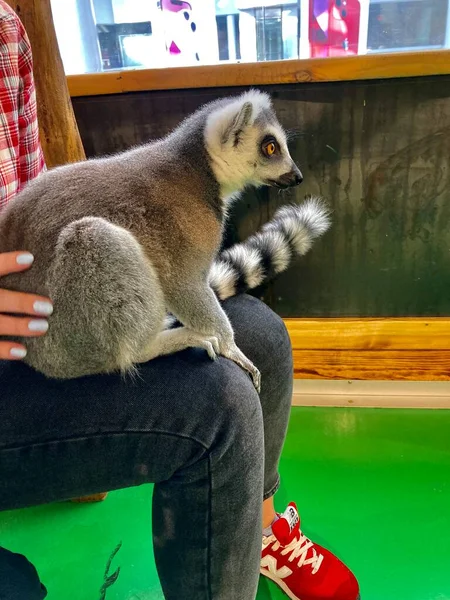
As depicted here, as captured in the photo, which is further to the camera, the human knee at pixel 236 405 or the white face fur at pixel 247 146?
the white face fur at pixel 247 146

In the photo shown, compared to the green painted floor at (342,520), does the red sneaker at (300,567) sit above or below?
above

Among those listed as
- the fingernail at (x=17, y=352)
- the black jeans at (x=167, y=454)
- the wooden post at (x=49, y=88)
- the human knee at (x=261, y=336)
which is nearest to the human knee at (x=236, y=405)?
the black jeans at (x=167, y=454)

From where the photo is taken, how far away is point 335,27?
1357 mm

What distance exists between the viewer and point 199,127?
3.08 feet

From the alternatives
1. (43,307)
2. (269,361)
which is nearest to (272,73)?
(269,361)

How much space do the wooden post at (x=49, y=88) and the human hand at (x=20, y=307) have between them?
564 mm

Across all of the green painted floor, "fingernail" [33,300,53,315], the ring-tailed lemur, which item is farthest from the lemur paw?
the green painted floor

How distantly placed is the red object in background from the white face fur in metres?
0.46

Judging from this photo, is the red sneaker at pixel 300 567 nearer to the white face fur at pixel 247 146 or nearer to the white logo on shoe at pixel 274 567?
the white logo on shoe at pixel 274 567

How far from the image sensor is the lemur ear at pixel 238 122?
35.2 inches

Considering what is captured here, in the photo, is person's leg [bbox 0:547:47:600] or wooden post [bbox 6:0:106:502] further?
wooden post [bbox 6:0:106:502]

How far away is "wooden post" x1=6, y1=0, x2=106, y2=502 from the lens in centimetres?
110

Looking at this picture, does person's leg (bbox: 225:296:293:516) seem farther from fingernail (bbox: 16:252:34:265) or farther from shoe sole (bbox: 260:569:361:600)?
fingernail (bbox: 16:252:34:265)

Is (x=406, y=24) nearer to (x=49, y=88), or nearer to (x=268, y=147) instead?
(x=268, y=147)
